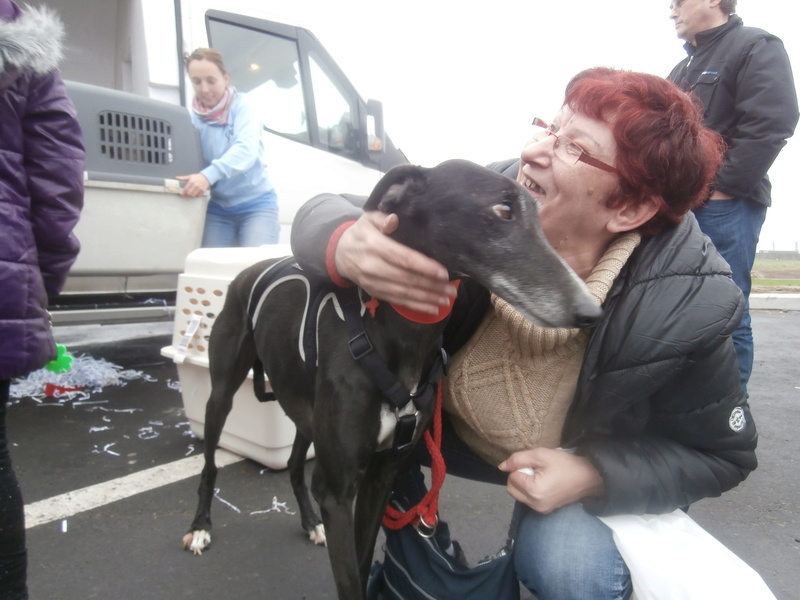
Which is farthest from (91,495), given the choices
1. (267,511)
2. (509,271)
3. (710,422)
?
(710,422)

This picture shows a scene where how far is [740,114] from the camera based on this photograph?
114 inches

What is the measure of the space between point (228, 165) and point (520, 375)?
2559 mm

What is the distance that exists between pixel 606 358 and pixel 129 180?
2860mm

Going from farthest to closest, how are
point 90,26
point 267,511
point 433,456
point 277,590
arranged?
1. point 90,26
2. point 267,511
3. point 277,590
4. point 433,456

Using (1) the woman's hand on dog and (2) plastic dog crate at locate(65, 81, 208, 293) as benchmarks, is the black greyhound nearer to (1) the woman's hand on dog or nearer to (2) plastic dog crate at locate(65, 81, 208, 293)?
(1) the woman's hand on dog

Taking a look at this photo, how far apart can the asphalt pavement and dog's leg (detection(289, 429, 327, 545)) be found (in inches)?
2.0

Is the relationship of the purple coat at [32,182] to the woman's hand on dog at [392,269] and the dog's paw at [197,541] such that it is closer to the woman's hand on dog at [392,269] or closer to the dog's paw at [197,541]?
the woman's hand on dog at [392,269]

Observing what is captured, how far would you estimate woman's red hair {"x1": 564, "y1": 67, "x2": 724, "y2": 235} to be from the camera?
4.76 feet

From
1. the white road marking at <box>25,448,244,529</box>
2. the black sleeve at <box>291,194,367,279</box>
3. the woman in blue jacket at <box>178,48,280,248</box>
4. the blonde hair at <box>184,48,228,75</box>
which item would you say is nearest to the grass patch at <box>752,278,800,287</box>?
the woman in blue jacket at <box>178,48,280,248</box>

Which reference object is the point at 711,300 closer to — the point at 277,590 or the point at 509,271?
the point at 509,271

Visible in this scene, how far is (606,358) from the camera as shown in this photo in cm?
142

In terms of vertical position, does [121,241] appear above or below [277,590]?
above

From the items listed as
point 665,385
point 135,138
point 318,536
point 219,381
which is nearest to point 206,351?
point 219,381

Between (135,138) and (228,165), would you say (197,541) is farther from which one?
(135,138)
